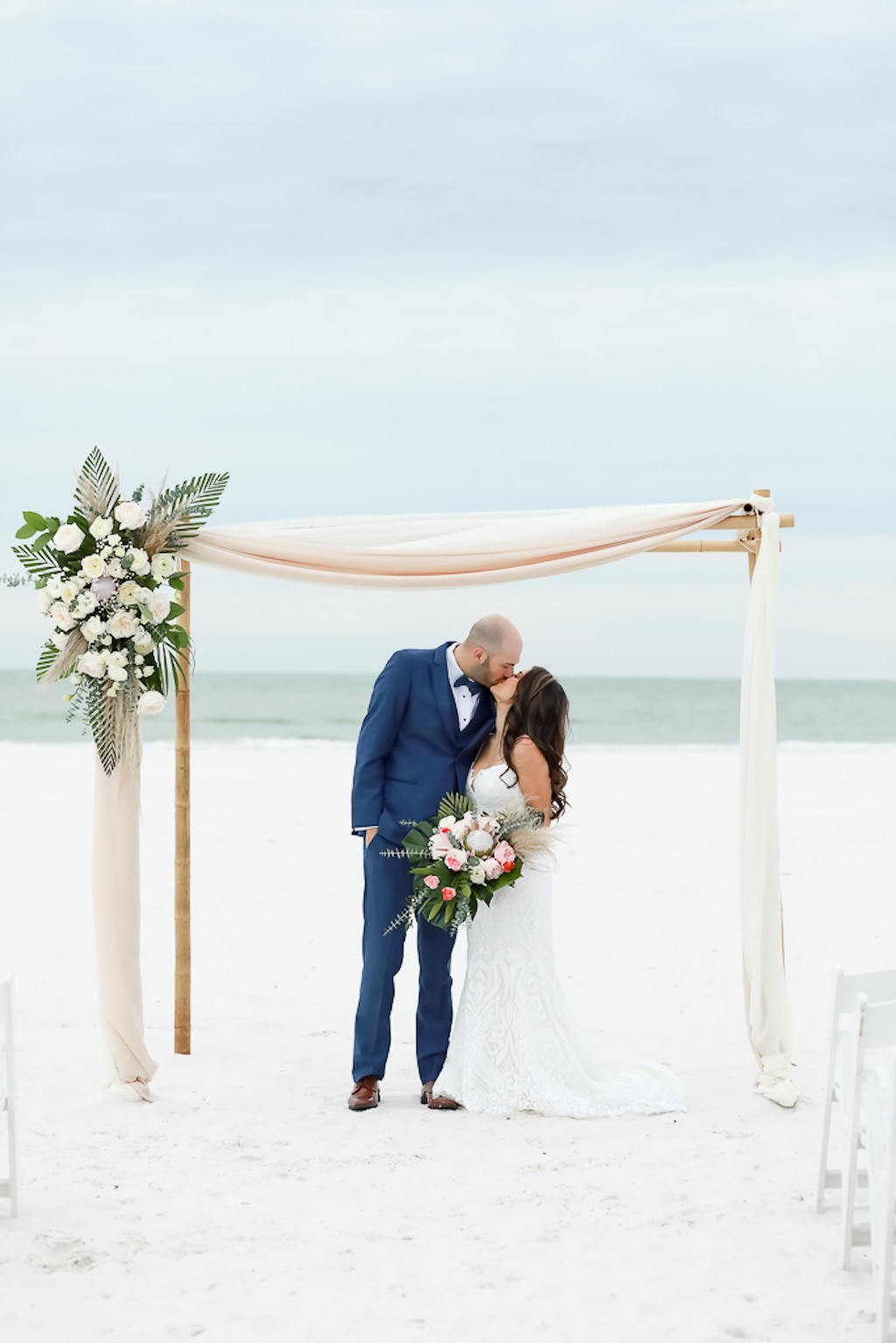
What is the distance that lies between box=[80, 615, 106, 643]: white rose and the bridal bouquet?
1.45 meters

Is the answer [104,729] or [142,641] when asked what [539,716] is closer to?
[142,641]

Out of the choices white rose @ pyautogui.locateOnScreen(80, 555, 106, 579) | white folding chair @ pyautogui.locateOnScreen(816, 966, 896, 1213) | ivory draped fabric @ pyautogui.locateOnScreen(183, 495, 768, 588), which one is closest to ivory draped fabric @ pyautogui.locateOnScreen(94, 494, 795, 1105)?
ivory draped fabric @ pyautogui.locateOnScreen(183, 495, 768, 588)

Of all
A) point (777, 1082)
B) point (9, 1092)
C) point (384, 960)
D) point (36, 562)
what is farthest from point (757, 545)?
point (9, 1092)

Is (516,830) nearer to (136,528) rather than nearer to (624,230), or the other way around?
(136,528)

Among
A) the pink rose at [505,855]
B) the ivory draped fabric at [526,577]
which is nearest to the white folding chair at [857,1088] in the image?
the ivory draped fabric at [526,577]

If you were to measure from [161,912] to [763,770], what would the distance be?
4847 millimetres

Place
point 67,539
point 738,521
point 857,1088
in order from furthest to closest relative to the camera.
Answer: point 738,521 → point 67,539 → point 857,1088

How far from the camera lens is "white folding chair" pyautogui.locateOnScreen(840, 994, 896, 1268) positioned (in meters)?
2.95

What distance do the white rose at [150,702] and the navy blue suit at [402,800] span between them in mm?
815

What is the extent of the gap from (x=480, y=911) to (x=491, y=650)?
42.1 inches

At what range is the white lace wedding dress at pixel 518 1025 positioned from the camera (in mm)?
4590

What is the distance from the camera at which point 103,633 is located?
455cm

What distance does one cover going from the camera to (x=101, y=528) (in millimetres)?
4570

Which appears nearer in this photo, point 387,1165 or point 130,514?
point 387,1165
